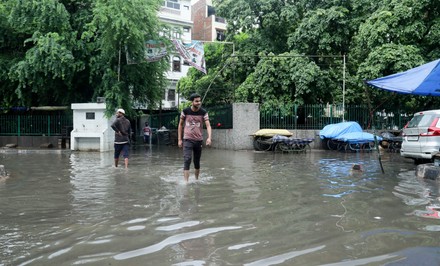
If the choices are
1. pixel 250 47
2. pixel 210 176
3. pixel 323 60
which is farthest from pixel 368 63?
pixel 210 176

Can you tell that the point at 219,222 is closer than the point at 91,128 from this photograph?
Yes

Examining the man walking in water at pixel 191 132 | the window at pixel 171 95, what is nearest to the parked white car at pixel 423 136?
the man walking in water at pixel 191 132

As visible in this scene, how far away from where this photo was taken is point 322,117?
66.3ft

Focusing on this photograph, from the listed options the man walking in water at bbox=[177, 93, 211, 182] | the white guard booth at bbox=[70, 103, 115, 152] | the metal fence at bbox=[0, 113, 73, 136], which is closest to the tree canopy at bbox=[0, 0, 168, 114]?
the white guard booth at bbox=[70, 103, 115, 152]

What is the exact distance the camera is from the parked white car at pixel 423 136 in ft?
33.1

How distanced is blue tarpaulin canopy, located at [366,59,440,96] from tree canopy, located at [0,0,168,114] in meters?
10.6

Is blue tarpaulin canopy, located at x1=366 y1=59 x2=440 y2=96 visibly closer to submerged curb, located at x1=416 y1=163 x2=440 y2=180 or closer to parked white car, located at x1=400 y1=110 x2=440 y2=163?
parked white car, located at x1=400 y1=110 x2=440 y2=163

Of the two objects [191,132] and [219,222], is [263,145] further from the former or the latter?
[219,222]

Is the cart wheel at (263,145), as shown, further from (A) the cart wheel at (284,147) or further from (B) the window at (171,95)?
(B) the window at (171,95)

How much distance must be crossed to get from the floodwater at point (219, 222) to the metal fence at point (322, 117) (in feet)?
38.0

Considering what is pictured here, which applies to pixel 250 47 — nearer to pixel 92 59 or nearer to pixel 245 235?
pixel 92 59

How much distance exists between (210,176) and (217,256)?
5.29 m

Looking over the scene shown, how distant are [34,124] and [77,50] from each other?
5535mm

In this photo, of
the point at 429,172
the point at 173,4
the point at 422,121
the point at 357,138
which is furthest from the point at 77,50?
the point at 173,4
